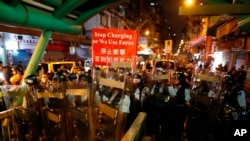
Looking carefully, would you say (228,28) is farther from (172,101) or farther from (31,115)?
(31,115)

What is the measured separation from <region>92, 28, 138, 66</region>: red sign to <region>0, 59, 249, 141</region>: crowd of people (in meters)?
1.27

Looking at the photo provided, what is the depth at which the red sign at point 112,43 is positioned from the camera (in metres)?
7.53

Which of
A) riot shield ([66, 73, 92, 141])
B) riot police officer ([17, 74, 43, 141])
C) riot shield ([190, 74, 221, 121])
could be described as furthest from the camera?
riot shield ([190, 74, 221, 121])

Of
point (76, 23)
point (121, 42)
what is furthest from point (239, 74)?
point (76, 23)

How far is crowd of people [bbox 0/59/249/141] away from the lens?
4574 millimetres

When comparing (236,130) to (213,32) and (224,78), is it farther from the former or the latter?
(213,32)

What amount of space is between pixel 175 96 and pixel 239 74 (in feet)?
18.3

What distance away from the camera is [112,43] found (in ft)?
25.0

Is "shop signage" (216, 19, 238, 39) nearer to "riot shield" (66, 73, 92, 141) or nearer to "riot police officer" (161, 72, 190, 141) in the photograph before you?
"riot police officer" (161, 72, 190, 141)

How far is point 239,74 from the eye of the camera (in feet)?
33.0

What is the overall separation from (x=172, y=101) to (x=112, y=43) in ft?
9.70

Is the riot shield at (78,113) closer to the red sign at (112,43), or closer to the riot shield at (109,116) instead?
the riot shield at (109,116)

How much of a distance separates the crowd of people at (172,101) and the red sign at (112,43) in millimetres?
1267

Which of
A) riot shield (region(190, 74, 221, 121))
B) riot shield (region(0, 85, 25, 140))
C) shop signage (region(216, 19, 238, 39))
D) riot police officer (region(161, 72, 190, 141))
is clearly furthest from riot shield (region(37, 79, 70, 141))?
shop signage (region(216, 19, 238, 39))
